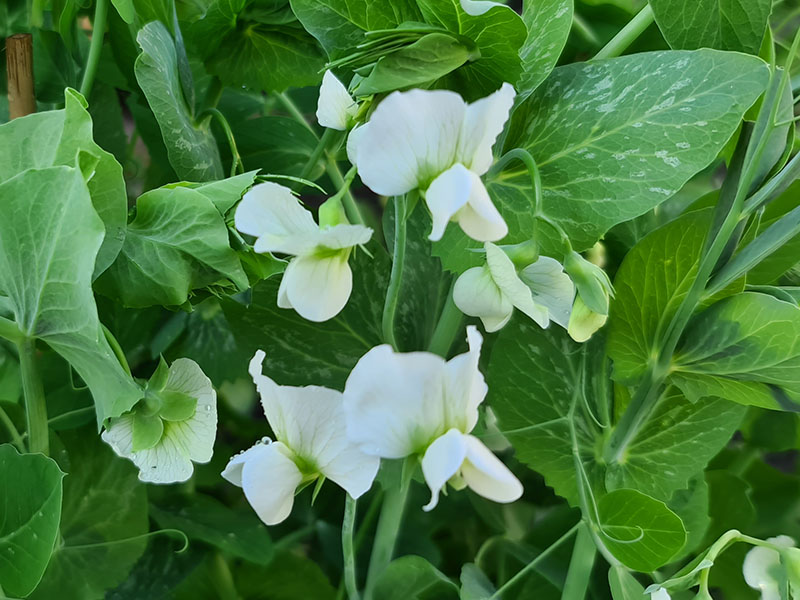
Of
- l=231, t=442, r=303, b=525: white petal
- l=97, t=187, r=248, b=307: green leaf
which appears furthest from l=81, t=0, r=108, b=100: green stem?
l=231, t=442, r=303, b=525: white petal

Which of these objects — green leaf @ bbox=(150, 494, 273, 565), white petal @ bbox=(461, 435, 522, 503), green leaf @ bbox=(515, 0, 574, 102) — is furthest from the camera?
green leaf @ bbox=(150, 494, 273, 565)

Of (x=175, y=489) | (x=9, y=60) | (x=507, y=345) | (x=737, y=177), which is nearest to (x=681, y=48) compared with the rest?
(x=737, y=177)

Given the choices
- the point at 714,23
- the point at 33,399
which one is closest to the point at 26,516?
the point at 33,399

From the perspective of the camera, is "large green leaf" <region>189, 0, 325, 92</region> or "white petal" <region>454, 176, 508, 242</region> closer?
"white petal" <region>454, 176, 508, 242</region>

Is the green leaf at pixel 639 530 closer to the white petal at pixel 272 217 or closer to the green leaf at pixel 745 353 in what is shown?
the green leaf at pixel 745 353

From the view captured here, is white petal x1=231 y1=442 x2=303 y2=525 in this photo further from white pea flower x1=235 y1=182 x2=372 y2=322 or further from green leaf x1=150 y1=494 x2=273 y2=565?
green leaf x1=150 y1=494 x2=273 y2=565

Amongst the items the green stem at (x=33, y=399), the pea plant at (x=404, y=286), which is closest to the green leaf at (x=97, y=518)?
the pea plant at (x=404, y=286)
